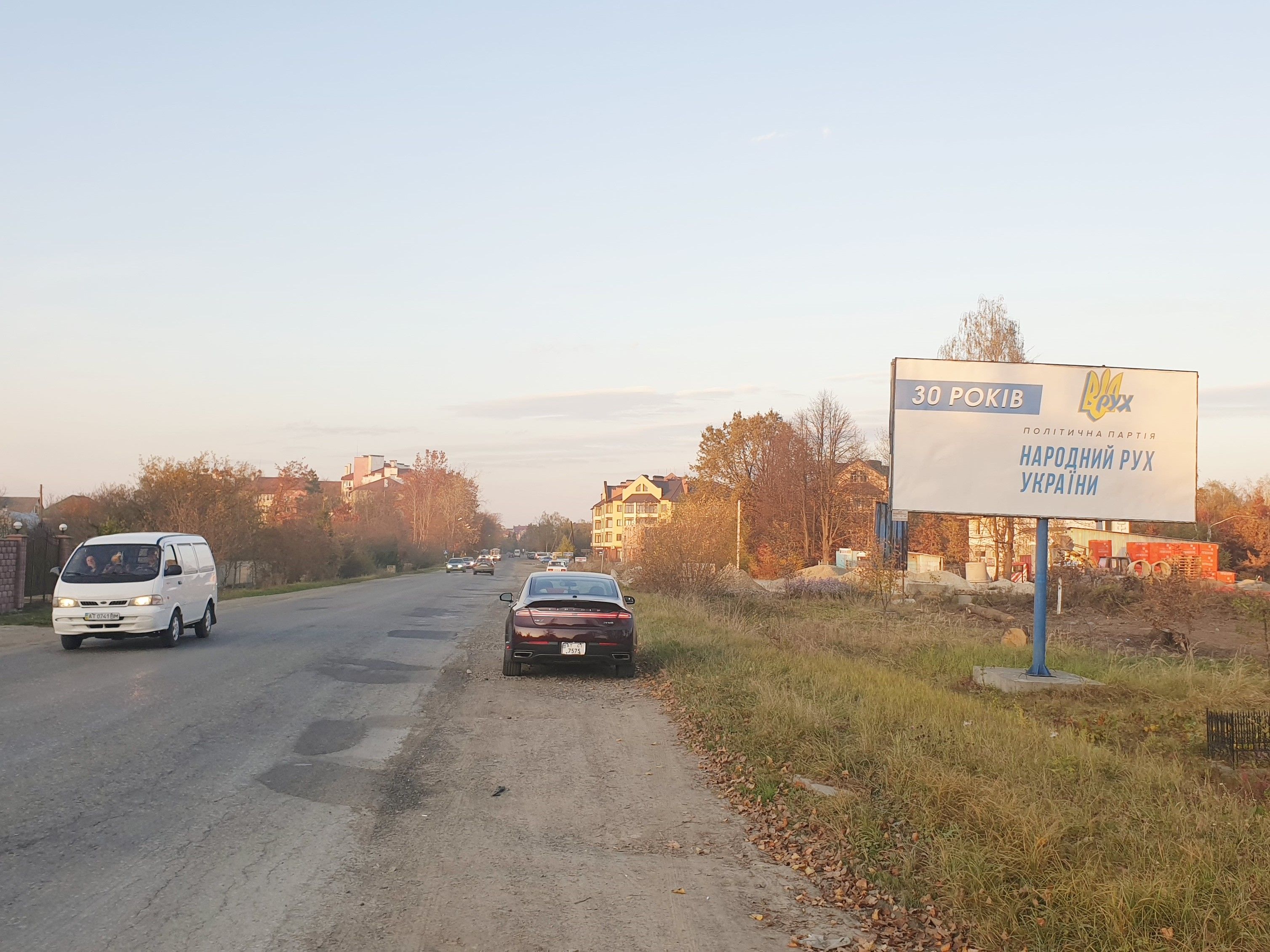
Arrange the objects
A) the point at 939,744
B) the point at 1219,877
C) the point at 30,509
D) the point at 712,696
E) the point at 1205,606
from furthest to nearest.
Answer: the point at 30,509
the point at 1205,606
the point at 712,696
the point at 939,744
the point at 1219,877

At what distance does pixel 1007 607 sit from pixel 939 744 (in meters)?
23.8

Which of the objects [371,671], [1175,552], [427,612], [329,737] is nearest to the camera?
[329,737]

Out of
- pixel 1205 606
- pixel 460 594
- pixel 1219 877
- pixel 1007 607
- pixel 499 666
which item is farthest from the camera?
pixel 460 594

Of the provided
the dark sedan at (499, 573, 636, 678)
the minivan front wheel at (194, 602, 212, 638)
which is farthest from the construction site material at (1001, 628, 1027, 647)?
the minivan front wheel at (194, 602, 212, 638)

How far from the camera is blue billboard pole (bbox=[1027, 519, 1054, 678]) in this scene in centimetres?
1363

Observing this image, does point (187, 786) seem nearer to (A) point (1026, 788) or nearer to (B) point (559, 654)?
(A) point (1026, 788)

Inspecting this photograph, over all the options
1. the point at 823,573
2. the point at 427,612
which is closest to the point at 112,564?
the point at 427,612

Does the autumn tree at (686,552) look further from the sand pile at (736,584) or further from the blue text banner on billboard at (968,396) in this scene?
the blue text banner on billboard at (968,396)

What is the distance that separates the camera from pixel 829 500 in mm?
64500

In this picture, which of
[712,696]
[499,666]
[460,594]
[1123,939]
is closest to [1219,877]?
[1123,939]

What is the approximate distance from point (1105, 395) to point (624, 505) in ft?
453

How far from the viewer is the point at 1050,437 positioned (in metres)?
14.6

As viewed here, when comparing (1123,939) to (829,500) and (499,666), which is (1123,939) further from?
(829,500)

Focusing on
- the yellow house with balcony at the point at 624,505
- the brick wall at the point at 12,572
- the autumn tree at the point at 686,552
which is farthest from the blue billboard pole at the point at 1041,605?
the yellow house with balcony at the point at 624,505
